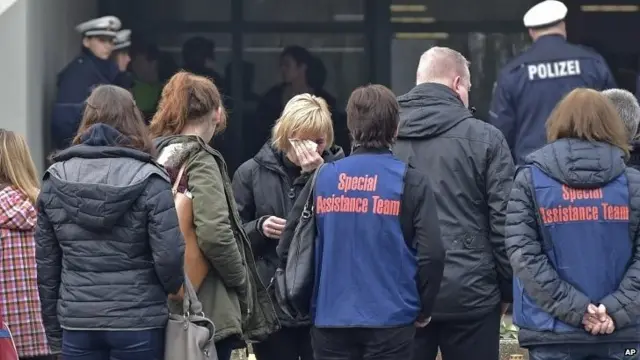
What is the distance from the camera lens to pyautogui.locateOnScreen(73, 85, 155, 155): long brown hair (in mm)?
5695

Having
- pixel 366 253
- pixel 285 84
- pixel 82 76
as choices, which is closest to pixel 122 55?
pixel 82 76

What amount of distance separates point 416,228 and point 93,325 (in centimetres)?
141

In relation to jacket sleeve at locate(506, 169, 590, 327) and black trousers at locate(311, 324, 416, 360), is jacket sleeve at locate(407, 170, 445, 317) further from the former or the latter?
jacket sleeve at locate(506, 169, 590, 327)

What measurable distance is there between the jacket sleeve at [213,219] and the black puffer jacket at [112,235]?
31 cm

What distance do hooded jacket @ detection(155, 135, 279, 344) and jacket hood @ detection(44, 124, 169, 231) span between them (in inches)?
12.6

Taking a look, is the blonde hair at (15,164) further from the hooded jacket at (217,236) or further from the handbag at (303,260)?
the handbag at (303,260)

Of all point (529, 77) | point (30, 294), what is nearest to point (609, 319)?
point (30, 294)

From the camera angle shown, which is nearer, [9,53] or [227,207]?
[227,207]

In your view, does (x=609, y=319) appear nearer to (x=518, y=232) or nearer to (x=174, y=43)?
(x=518, y=232)

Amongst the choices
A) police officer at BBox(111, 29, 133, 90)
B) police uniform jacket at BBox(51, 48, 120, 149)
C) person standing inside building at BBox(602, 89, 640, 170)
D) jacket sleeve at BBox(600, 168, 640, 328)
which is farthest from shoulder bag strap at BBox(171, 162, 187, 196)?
police officer at BBox(111, 29, 133, 90)

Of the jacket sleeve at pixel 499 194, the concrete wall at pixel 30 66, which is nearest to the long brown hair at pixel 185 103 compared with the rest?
the jacket sleeve at pixel 499 194

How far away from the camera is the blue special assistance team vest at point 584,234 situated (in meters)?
5.69

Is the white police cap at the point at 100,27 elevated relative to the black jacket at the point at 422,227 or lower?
elevated

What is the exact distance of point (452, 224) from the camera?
630cm
